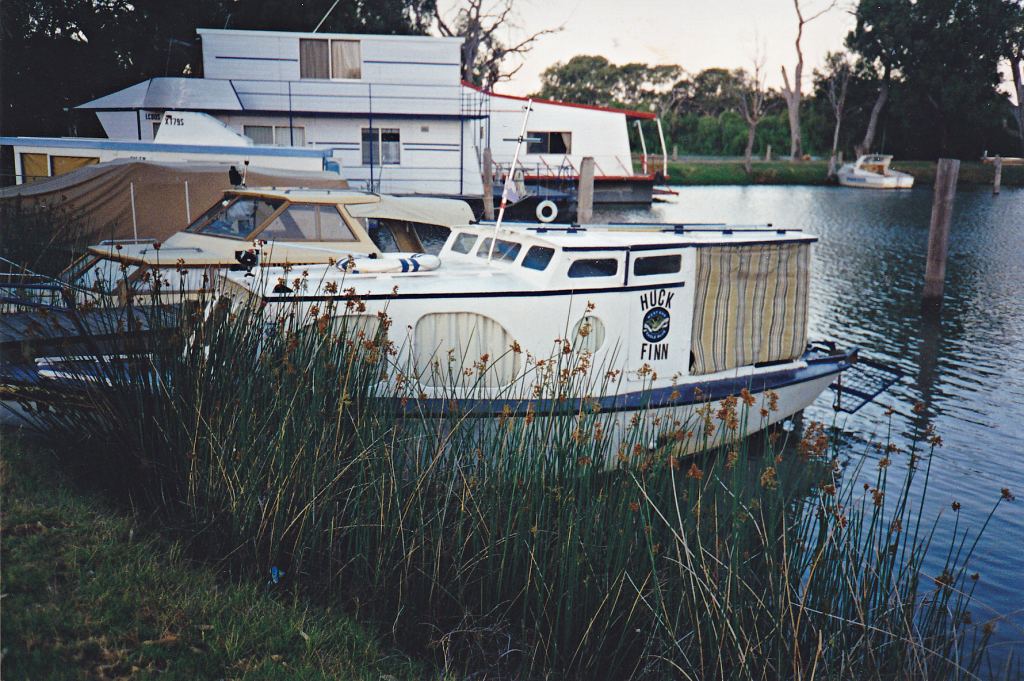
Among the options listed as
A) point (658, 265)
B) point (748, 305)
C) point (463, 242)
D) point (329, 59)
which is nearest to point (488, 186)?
point (329, 59)

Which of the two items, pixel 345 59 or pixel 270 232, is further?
pixel 345 59

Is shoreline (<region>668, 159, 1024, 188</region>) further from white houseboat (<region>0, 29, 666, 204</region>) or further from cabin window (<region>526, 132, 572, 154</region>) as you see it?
white houseboat (<region>0, 29, 666, 204</region>)

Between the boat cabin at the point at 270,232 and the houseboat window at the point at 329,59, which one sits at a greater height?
the houseboat window at the point at 329,59

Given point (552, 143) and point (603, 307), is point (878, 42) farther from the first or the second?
point (603, 307)

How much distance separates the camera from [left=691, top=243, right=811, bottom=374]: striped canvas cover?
951 cm

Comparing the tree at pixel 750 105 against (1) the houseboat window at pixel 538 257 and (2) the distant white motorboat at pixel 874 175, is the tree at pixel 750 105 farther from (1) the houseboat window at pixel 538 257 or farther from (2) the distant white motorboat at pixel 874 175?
(1) the houseboat window at pixel 538 257

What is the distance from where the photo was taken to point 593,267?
8.73 metres

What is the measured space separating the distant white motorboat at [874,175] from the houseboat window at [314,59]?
1435 inches

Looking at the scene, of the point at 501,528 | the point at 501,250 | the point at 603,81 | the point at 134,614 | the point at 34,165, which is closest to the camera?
the point at 134,614

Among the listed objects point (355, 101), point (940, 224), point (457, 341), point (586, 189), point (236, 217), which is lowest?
point (457, 341)

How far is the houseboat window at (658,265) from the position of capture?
8.95 metres

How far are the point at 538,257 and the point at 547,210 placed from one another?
22815 millimetres

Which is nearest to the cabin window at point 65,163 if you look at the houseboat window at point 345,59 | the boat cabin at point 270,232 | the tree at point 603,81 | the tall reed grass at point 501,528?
the boat cabin at point 270,232

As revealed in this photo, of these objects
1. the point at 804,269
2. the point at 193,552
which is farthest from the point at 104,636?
the point at 804,269
